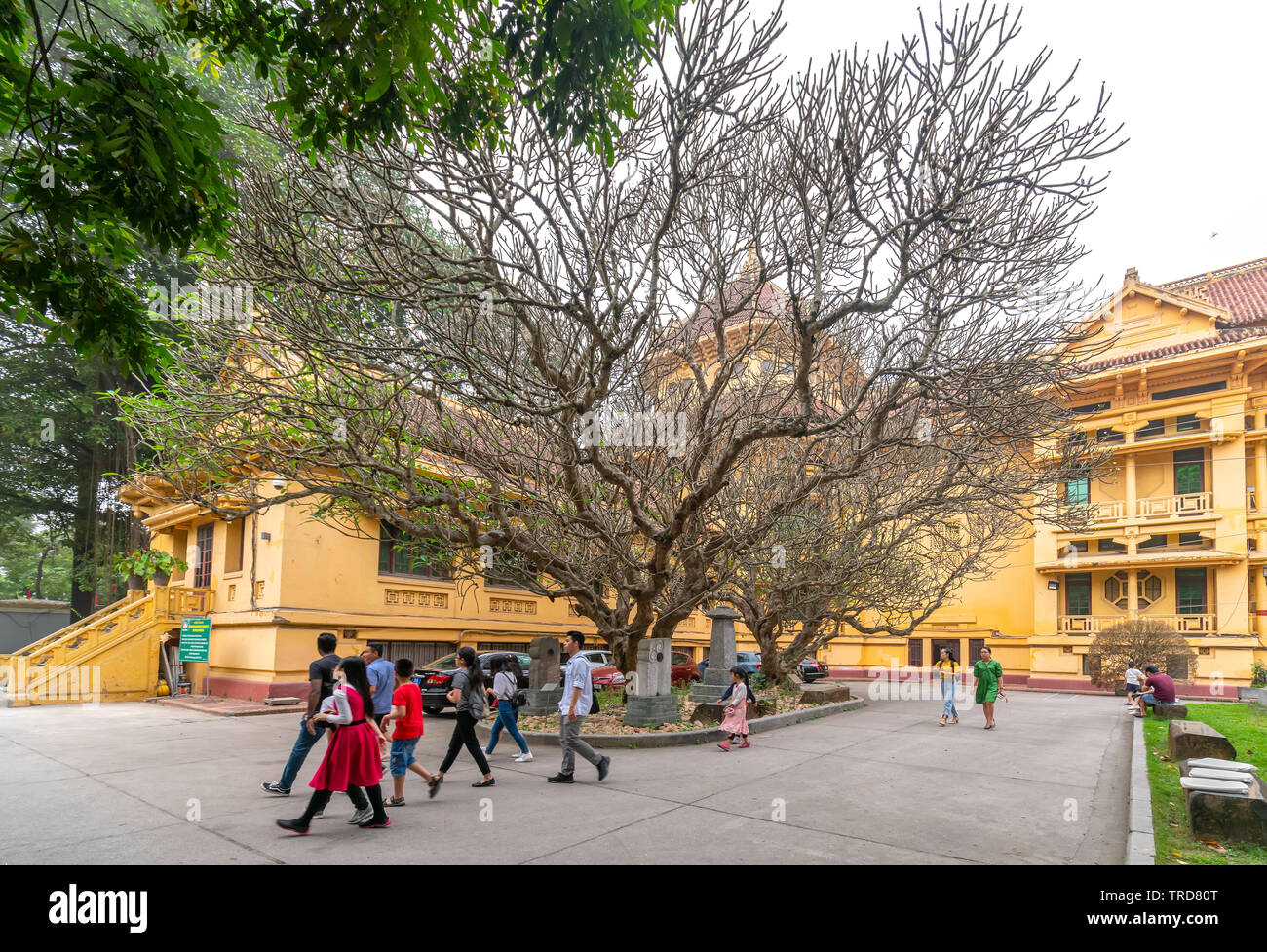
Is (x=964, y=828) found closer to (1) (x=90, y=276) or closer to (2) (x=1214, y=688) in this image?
(1) (x=90, y=276)

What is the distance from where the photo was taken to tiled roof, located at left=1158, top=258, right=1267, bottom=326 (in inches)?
1150

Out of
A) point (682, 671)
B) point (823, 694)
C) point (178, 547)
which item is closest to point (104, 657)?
point (178, 547)

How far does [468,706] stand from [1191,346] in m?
30.4

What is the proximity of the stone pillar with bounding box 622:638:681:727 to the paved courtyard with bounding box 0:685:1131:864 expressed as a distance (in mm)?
1238

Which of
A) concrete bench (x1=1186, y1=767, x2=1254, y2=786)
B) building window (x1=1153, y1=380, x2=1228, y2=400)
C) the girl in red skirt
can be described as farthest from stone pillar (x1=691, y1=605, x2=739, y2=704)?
building window (x1=1153, y1=380, x2=1228, y2=400)

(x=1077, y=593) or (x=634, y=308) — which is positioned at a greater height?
(x=634, y=308)

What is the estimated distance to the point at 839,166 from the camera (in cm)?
904

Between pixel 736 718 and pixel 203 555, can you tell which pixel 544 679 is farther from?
pixel 203 555

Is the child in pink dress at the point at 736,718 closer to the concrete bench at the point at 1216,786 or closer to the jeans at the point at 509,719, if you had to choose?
the jeans at the point at 509,719

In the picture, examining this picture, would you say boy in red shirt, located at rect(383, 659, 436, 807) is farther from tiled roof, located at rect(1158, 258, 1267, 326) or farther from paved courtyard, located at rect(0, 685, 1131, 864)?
tiled roof, located at rect(1158, 258, 1267, 326)

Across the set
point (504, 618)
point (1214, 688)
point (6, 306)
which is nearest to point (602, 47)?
point (6, 306)

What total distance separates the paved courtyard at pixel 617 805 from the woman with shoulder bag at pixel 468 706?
0.32 metres

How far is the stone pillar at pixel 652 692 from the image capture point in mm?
13562

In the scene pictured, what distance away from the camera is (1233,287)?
31125 millimetres
